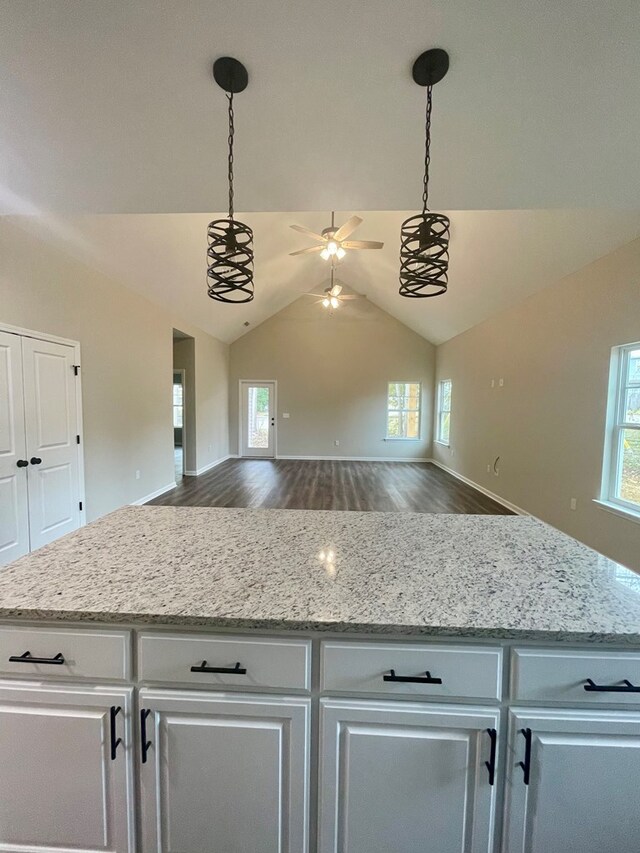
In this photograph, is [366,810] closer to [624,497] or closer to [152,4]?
[152,4]

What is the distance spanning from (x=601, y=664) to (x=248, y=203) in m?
2.97

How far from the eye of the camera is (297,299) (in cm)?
845

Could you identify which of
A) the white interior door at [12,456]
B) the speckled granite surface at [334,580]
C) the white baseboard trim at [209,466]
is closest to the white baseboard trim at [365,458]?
the white baseboard trim at [209,466]

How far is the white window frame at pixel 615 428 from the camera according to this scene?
3.05 m

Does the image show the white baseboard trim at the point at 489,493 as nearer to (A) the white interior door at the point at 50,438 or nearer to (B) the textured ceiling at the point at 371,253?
(B) the textured ceiling at the point at 371,253

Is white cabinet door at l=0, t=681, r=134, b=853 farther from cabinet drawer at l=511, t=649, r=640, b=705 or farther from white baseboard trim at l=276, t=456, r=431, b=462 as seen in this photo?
white baseboard trim at l=276, t=456, r=431, b=462

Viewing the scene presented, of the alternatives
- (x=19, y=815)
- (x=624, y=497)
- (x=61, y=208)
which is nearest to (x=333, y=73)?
(x=61, y=208)

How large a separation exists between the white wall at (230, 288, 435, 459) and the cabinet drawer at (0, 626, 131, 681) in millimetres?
7820

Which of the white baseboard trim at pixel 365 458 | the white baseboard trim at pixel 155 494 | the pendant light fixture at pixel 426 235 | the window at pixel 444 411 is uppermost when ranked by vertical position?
the pendant light fixture at pixel 426 235

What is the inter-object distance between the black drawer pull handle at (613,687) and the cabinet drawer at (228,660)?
691 mm

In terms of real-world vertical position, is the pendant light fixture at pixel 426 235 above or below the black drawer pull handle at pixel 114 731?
above

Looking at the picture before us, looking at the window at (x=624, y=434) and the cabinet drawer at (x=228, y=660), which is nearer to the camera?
the cabinet drawer at (x=228, y=660)

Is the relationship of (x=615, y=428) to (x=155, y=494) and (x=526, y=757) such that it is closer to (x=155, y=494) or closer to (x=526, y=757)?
(x=526, y=757)

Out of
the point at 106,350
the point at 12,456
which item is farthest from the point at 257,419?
the point at 12,456
